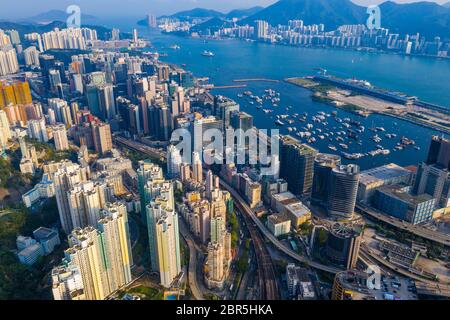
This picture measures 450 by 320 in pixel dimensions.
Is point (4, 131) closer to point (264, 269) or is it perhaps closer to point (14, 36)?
point (264, 269)

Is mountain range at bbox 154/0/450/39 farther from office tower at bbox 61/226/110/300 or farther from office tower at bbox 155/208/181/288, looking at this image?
office tower at bbox 61/226/110/300

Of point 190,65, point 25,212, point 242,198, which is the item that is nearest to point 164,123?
point 242,198

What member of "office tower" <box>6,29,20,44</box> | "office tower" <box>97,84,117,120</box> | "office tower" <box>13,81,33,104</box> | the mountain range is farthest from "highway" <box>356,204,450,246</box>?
the mountain range

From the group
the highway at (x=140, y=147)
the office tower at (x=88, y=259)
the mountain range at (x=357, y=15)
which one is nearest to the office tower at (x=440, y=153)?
the highway at (x=140, y=147)

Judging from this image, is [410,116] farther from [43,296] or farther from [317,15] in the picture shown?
[317,15]

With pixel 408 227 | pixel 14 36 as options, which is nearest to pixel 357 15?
pixel 14 36

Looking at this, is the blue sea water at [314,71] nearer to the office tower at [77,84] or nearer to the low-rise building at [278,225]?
the low-rise building at [278,225]

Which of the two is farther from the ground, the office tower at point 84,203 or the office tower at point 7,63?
the office tower at point 7,63
